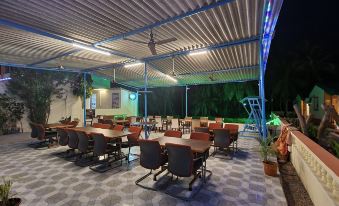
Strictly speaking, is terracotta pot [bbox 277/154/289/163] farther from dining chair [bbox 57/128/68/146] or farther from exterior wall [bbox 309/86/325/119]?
exterior wall [bbox 309/86/325/119]

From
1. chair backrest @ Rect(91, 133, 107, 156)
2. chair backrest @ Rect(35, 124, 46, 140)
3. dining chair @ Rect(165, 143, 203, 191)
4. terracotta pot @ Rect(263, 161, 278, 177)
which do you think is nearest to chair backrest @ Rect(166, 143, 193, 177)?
dining chair @ Rect(165, 143, 203, 191)

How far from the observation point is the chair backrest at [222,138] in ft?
17.3

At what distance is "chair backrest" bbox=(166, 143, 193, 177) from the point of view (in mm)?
2969

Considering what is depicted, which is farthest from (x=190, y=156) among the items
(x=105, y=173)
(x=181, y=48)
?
(x=181, y=48)

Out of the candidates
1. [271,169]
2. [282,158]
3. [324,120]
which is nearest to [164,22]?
[271,169]

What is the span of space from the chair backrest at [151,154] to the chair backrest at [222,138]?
2640mm

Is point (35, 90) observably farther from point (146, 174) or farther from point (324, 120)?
point (324, 120)

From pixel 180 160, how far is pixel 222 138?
2696mm

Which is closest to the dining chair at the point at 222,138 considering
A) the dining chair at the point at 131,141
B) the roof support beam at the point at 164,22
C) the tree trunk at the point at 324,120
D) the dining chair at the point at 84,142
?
the tree trunk at the point at 324,120

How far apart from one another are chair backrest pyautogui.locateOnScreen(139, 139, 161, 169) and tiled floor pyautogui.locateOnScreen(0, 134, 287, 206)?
0.47 m

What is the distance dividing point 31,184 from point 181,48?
5.41m

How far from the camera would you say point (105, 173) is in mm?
4102

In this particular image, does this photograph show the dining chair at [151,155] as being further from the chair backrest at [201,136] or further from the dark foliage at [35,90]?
the dark foliage at [35,90]

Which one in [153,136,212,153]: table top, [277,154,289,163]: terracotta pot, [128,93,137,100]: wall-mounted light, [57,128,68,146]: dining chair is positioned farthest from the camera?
[128,93,137,100]: wall-mounted light
